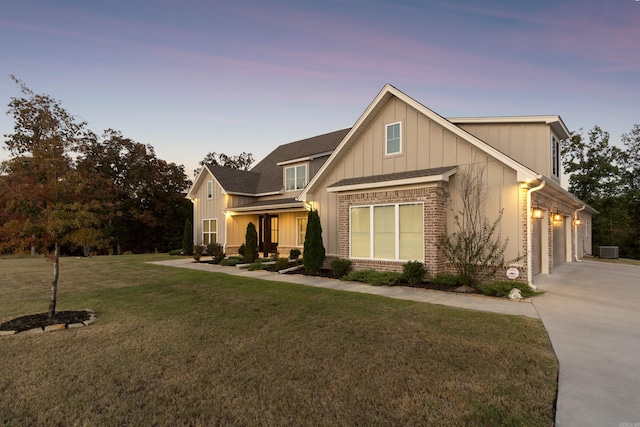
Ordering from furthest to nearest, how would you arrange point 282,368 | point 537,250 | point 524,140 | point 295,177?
point 295,177 → point 537,250 → point 524,140 → point 282,368

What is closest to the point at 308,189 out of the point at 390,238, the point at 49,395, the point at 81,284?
the point at 390,238

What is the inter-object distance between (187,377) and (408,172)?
935 centimetres

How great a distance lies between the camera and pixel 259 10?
12.1 m

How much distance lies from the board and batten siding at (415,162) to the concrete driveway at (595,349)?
215 centimetres

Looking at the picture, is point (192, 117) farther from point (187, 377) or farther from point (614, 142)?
point (614, 142)

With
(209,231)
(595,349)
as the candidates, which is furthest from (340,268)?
(209,231)

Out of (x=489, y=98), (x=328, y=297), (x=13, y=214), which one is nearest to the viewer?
(x=13, y=214)

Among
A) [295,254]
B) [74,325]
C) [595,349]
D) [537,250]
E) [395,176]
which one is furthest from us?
[295,254]

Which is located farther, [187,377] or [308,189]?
[308,189]

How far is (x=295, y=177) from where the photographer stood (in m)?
19.5

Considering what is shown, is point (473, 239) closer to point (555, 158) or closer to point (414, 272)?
point (414, 272)

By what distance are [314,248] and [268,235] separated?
7.89 m

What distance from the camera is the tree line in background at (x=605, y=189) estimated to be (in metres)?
27.7

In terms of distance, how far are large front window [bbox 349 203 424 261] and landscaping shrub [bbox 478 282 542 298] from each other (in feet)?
7.24
